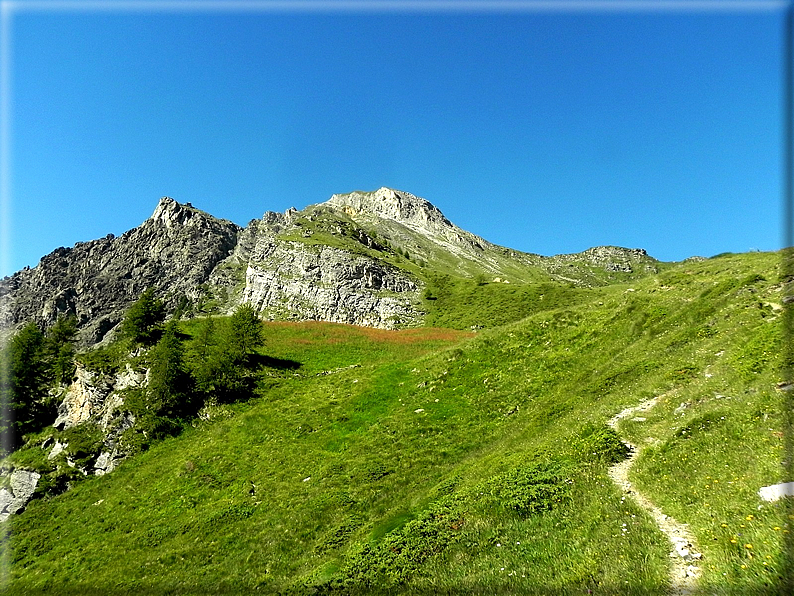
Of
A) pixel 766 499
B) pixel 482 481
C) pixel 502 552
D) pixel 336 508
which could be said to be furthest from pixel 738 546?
pixel 336 508

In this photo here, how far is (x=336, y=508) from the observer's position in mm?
19375

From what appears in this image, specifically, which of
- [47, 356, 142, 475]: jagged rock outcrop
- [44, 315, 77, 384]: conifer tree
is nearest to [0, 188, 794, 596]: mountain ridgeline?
[47, 356, 142, 475]: jagged rock outcrop

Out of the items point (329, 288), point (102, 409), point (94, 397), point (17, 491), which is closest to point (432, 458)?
point (17, 491)

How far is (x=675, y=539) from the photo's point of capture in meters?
8.85

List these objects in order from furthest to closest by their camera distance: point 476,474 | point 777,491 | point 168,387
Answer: point 168,387
point 476,474
point 777,491

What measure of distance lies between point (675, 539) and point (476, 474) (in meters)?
8.68

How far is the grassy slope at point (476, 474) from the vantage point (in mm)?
10039

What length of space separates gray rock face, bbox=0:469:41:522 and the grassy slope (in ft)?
3.35

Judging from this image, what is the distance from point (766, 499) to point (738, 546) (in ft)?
5.76

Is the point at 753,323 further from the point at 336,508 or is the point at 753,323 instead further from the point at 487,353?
the point at 336,508

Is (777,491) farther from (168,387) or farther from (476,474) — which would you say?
(168,387)

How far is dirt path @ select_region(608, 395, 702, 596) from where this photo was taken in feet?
24.7

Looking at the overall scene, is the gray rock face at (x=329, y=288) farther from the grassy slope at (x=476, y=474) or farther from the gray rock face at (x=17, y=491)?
the gray rock face at (x=17, y=491)

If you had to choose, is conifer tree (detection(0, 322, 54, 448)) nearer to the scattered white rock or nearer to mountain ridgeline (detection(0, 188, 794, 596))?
mountain ridgeline (detection(0, 188, 794, 596))
